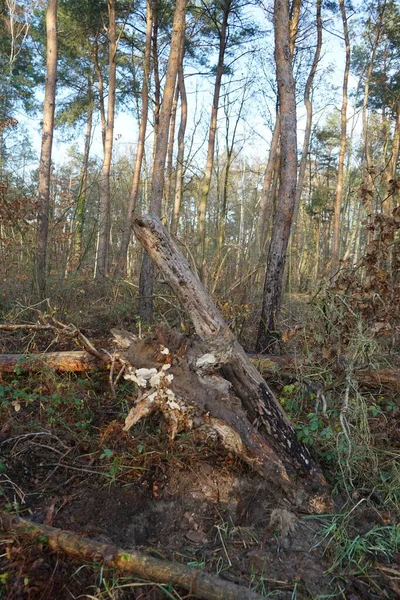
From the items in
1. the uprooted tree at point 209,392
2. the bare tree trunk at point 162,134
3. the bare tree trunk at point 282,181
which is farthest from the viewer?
the bare tree trunk at point 162,134

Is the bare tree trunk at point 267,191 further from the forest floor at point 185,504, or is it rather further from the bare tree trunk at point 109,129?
the forest floor at point 185,504

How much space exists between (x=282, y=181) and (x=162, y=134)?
106 inches

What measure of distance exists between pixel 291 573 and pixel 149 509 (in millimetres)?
976

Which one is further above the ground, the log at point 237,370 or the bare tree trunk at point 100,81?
the bare tree trunk at point 100,81

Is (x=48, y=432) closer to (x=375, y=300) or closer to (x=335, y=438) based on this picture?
(x=335, y=438)

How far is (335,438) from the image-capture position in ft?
11.0

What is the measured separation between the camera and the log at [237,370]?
3.09 meters

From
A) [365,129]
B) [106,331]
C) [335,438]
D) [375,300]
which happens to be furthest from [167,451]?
[365,129]

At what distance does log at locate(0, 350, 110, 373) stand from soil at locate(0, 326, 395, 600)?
64cm

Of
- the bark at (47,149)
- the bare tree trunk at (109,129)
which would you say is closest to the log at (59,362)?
the bark at (47,149)

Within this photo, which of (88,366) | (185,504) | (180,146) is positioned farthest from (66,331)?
(180,146)

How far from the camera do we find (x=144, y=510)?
2.84 m

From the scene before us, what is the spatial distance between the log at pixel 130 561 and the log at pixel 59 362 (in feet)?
6.67

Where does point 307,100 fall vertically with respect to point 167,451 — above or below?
above
